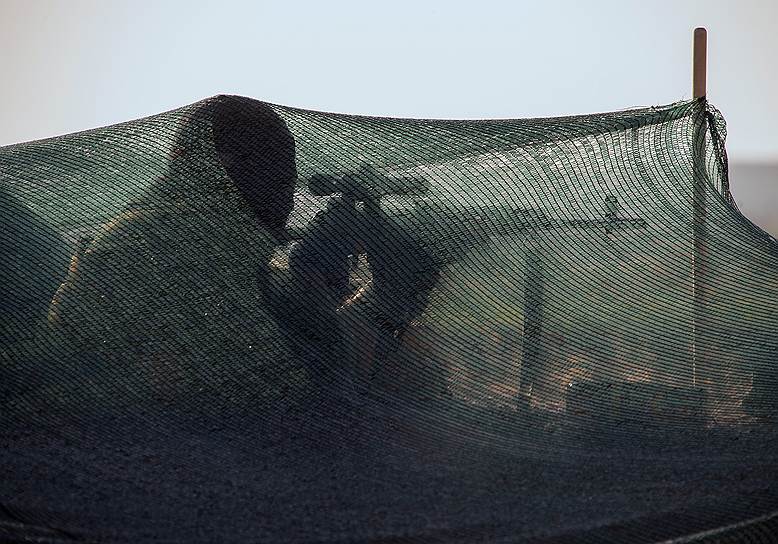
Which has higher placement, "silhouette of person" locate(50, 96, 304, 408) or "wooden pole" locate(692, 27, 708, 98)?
"wooden pole" locate(692, 27, 708, 98)

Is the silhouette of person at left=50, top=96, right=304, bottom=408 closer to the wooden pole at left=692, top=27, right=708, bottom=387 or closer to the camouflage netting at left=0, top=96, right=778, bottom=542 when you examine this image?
the camouflage netting at left=0, top=96, right=778, bottom=542

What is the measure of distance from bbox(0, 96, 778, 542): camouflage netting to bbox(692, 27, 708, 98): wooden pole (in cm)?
6

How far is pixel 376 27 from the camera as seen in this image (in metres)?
2.17

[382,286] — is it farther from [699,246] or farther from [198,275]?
[699,246]

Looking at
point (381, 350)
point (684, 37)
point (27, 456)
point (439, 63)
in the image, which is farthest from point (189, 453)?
point (684, 37)

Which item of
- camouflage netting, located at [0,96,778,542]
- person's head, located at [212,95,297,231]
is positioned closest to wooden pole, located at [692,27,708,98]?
camouflage netting, located at [0,96,778,542]

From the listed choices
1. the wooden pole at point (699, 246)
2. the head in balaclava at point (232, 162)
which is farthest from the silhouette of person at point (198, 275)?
the wooden pole at point (699, 246)

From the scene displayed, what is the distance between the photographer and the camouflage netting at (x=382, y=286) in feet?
3.92

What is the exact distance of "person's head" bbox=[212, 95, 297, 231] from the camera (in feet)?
4.38

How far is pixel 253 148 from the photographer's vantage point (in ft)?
4.42

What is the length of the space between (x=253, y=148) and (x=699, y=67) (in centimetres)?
70

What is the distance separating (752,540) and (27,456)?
0.79 metres

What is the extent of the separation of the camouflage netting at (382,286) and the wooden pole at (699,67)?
2.5 inches

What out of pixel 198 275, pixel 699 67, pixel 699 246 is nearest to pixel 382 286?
pixel 198 275
